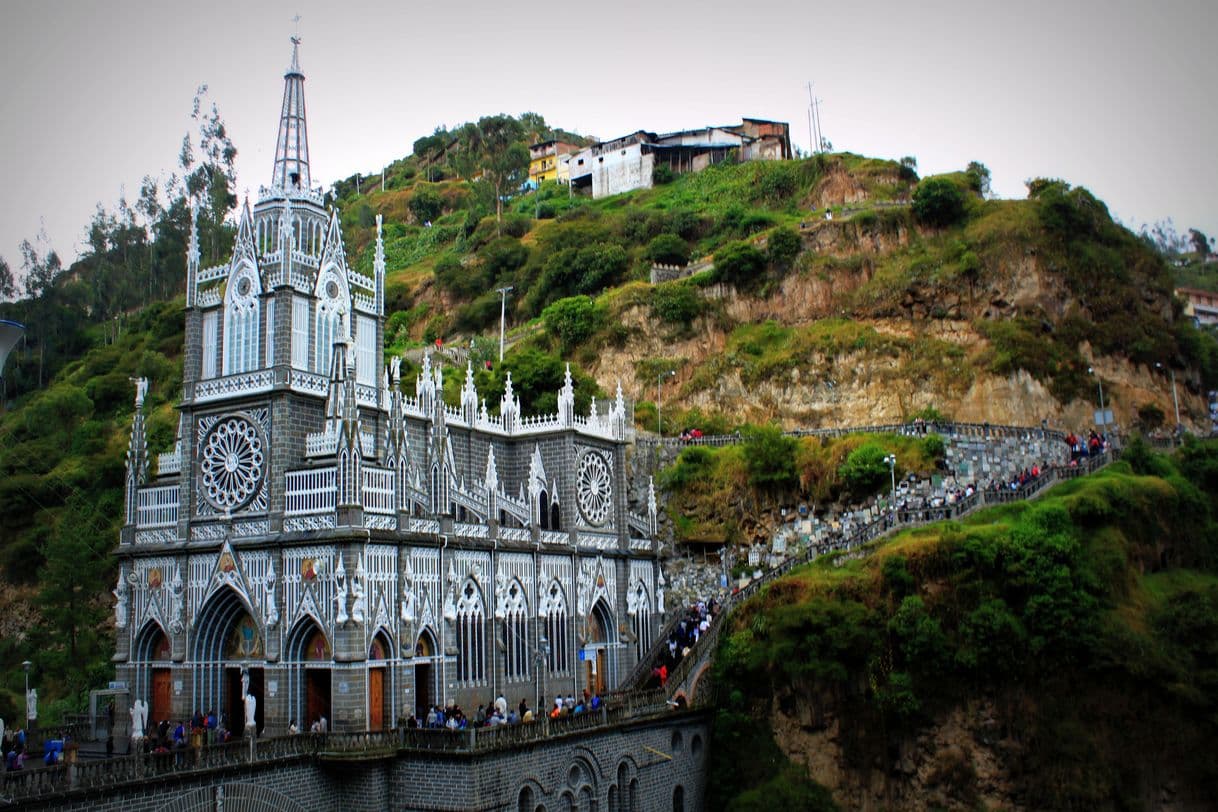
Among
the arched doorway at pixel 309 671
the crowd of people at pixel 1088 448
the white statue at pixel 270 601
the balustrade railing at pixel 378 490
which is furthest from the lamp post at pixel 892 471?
the white statue at pixel 270 601

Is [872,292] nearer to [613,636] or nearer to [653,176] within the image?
[613,636]

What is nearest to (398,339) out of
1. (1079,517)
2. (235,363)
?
(235,363)

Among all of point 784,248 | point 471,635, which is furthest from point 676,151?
point 471,635

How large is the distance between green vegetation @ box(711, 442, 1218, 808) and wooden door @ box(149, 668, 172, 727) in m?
15.9

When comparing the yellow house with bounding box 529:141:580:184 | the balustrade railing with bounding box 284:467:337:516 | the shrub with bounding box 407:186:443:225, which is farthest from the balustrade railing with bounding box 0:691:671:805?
the shrub with bounding box 407:186:443:225

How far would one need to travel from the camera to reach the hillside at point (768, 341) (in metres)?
Answer: 51.4

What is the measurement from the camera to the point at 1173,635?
3078 cm

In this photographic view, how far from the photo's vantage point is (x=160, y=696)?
2997cm

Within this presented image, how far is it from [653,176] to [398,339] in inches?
1193

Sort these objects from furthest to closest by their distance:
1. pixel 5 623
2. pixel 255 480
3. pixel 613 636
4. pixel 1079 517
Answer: pixel 5 623 < pixel 613 636 < pixel 1079 517 < pixel 255 480

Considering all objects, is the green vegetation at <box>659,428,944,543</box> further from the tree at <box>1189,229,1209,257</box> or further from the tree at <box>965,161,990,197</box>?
the tree at <box>1189,229,1209,257</box>

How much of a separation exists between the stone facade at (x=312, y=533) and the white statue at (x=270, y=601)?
6cm

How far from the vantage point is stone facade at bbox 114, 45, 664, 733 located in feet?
90.2

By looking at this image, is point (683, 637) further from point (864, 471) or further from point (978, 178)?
point (978, 178)
